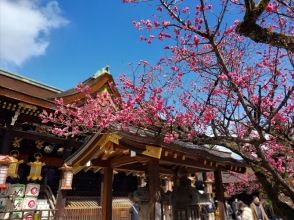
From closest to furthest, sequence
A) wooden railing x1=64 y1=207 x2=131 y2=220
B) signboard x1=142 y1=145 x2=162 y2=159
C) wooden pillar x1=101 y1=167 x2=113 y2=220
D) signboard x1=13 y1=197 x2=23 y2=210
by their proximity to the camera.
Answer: signboard x1=142 y1=145 x2=162 y2=159, wooden pillar x1=101 y1=167 x2=113 y2=220, signboard x1=13 y1=197 x2=23 y2=210, wooden railing x1=64 y1=207 x2=131 y2=220

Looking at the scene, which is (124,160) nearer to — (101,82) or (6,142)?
(6,142)

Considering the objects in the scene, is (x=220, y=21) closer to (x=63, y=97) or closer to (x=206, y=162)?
(x=206, y=162)

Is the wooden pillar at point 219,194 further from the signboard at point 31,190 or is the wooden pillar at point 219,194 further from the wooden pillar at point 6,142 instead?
the wooden pillar at point 6,142

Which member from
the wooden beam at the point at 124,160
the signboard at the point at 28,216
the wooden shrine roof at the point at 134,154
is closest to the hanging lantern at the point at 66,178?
the signboard at the point at 28,216

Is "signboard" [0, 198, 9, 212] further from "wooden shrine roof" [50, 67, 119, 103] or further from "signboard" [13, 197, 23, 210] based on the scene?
"wooden shrine roof" [50, 67, 119, 103]

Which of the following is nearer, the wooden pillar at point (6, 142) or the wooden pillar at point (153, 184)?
the wooden pillar at point (153, 184)

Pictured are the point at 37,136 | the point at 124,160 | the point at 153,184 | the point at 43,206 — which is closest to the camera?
the point at 153,184

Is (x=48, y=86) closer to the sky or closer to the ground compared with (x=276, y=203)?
closer to the sky

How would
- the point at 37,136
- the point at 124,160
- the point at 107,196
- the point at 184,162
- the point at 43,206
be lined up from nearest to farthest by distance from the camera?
the point at 124,160 → the point at 184,162 → the point at 107,196 → the point at 43,206 → the point at 37,136

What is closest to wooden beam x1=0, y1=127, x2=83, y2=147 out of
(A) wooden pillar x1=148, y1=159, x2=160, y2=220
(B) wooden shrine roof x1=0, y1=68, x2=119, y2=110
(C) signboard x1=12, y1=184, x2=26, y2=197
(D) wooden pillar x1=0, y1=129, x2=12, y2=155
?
(D) wooden pillar x1=0, y1=129, x2=12, y2=155

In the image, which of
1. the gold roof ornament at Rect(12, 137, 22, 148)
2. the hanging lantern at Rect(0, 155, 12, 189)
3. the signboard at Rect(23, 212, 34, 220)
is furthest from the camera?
the gold roof ornament at Rect(12, 137, 22, 148)

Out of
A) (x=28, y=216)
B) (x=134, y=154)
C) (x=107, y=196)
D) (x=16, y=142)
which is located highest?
(x=16, y=142)

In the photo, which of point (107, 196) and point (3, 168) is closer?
point (107, 196)

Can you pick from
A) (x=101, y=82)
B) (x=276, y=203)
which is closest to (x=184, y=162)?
(x=276, y=203)
